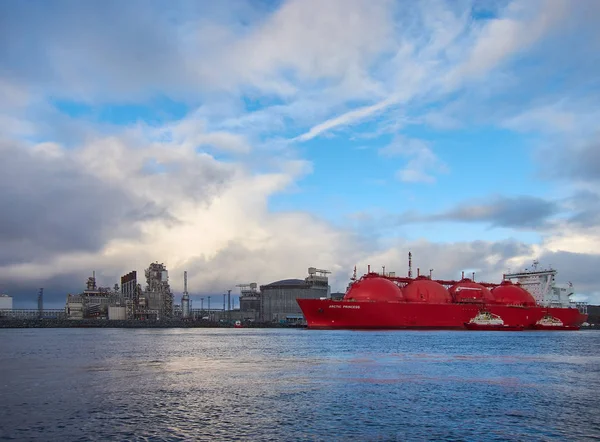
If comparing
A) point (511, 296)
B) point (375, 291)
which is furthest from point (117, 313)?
point (511, 296)

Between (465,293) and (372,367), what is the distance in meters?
77.2

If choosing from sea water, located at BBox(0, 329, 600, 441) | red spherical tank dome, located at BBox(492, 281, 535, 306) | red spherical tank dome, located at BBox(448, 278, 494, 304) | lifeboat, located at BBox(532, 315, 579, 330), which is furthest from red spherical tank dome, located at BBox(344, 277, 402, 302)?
sea water, located at BBox(0, 329, 600, 441)

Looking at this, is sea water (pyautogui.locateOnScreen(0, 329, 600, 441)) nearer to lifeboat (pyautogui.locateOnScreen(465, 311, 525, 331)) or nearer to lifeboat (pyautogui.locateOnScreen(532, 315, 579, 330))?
lifeboat (pyautogui.locateOnScreen(465, 311, 525, 331))

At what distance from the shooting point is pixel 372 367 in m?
42.4

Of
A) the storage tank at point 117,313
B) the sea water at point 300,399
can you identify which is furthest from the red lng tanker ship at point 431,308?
the storage tank at point 117,313

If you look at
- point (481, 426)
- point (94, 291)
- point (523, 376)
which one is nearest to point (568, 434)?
point (481, 426)

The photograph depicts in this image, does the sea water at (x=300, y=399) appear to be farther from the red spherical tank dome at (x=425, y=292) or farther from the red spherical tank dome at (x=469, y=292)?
the red spherical tank dome at (x=469, y=292)

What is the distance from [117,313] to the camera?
168500 millimetres

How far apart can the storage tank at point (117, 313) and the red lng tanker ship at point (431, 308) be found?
83467 mm

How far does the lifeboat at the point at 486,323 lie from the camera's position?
4301 inches

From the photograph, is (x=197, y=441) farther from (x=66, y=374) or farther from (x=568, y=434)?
(x=66, y=374)

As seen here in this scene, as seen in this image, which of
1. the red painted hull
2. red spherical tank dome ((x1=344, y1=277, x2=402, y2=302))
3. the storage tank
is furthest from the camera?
the storage tank

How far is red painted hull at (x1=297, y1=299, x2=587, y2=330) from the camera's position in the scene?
326 feet

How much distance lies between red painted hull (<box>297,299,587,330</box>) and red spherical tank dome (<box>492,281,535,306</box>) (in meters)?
6.11
